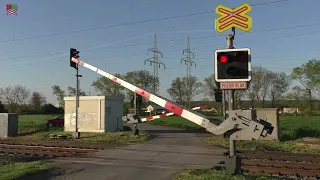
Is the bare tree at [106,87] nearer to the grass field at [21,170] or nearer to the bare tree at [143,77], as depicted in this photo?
the bare tree at [143,77]

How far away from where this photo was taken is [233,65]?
251 inches

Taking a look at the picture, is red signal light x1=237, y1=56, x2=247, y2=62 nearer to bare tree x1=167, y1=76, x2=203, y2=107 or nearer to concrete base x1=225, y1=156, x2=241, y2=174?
concrete base x1=225, y1=156, x2=241, y2=174

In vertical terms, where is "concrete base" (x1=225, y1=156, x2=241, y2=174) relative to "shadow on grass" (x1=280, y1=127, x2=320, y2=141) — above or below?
above

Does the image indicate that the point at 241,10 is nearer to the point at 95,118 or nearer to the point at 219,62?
the point at 219,62

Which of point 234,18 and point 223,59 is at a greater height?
point 234,18

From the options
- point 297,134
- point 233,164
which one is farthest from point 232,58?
point 297,134

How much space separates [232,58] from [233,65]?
13cm

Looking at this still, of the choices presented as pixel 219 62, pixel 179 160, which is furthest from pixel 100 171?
pixel 219 62

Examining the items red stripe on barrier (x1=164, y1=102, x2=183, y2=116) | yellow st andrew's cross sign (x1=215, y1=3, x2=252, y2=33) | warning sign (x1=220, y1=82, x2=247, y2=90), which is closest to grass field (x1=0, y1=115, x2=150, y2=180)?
red stripe on barrier (x1=164, y1=102, x2=183, y2=116)

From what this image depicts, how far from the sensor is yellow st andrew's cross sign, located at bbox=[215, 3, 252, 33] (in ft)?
21.4

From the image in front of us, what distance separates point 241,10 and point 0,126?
27.7 m

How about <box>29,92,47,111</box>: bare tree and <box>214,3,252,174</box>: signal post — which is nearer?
<box>214,3,252,174</box>: signal post

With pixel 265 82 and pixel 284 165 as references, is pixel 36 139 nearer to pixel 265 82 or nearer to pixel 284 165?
pixel 284 165

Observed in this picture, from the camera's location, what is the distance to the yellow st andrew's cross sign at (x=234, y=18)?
6.52 m
